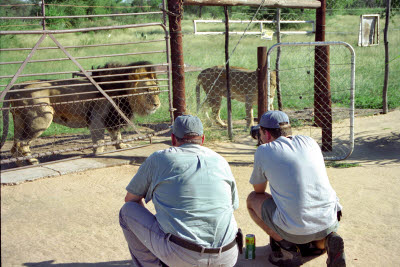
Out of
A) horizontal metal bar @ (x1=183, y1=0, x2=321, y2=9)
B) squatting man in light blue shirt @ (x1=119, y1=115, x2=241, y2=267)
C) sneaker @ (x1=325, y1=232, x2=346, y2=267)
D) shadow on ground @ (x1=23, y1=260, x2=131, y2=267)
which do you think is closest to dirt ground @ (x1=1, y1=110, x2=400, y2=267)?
shadow on ground @ (x1=23, y1=260, x2=131, y2=267)

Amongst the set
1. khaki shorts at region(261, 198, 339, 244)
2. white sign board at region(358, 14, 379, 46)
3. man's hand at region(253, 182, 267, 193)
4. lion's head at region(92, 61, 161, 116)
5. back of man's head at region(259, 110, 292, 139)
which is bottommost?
khaki shorts at region(261, 198, 339, 244)

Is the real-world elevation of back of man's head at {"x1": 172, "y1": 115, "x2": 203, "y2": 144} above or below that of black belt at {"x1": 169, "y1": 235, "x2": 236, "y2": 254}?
above

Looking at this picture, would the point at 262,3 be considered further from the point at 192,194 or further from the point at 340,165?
the point at 192,194

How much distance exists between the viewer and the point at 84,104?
6969 millimetres

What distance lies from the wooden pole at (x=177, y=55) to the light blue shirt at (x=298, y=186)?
3558mm

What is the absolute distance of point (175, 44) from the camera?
668 centimetres

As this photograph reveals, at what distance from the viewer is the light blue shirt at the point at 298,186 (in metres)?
3.26

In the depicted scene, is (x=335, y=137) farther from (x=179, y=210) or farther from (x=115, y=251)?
(x=179, y=210)

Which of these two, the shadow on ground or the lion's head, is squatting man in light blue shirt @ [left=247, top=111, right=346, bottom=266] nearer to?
the shadow on ground

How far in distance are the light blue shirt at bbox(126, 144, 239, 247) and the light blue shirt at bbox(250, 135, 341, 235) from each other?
484mm

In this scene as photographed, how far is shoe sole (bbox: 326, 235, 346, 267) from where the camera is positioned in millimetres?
3342

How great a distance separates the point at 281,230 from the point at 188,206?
0.96 metres

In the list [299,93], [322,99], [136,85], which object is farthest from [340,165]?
[299,93]

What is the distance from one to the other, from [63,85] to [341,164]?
4.30 meters
